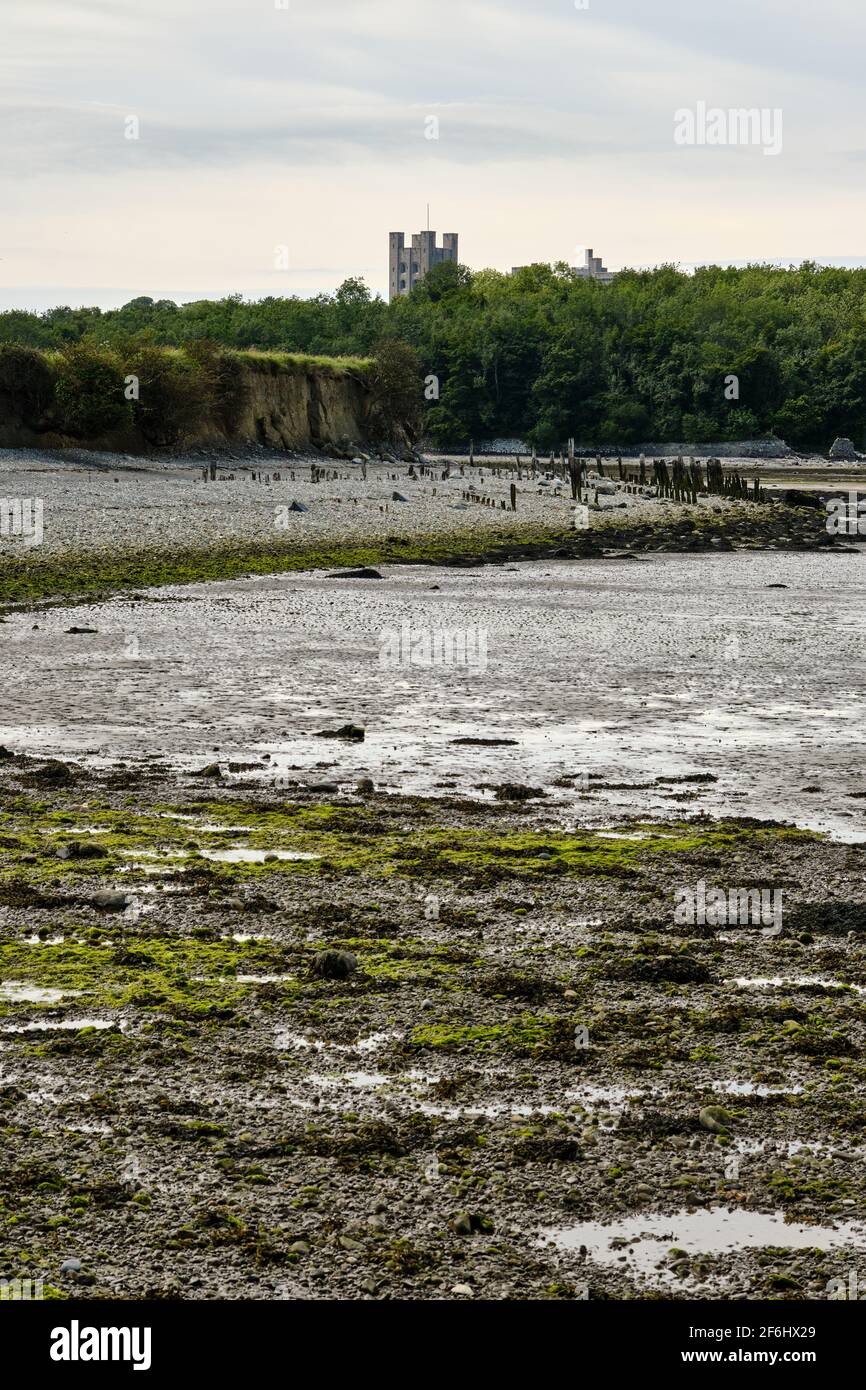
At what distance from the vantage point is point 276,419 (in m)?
80.2

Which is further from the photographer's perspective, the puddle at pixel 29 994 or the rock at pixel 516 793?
the rock at pixel 516 793

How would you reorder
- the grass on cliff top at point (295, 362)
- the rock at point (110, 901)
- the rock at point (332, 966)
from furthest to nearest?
the grass on cliff top at point (295, 362) < the rock at point (110, 901) < the rock at point (332, 966)

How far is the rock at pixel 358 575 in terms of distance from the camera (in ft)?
104

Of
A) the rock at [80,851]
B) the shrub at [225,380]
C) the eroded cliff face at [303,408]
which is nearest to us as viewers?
the rock at [80,851]

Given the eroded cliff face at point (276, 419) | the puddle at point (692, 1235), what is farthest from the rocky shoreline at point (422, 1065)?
the eroded cliff face at point (276, 419)

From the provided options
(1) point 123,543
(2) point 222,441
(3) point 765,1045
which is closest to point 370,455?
(2) point 222,441

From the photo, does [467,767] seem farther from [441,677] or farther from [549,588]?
[549,588]

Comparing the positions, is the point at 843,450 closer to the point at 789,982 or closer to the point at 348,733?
the point at 348,733

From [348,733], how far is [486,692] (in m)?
3.17

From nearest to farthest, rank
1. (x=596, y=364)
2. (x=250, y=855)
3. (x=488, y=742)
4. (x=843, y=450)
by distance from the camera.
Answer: (x=250, y=855) < (x=488, y=742) < (x=843, y=450) < (x=596, y=364)

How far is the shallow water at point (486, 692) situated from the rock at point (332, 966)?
4.24 m

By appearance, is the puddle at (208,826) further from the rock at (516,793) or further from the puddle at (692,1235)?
the puddle at (692,1235)

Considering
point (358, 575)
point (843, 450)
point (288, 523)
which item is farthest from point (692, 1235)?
point (843, 450)

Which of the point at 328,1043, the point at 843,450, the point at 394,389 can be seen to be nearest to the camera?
the point at 328,1043
